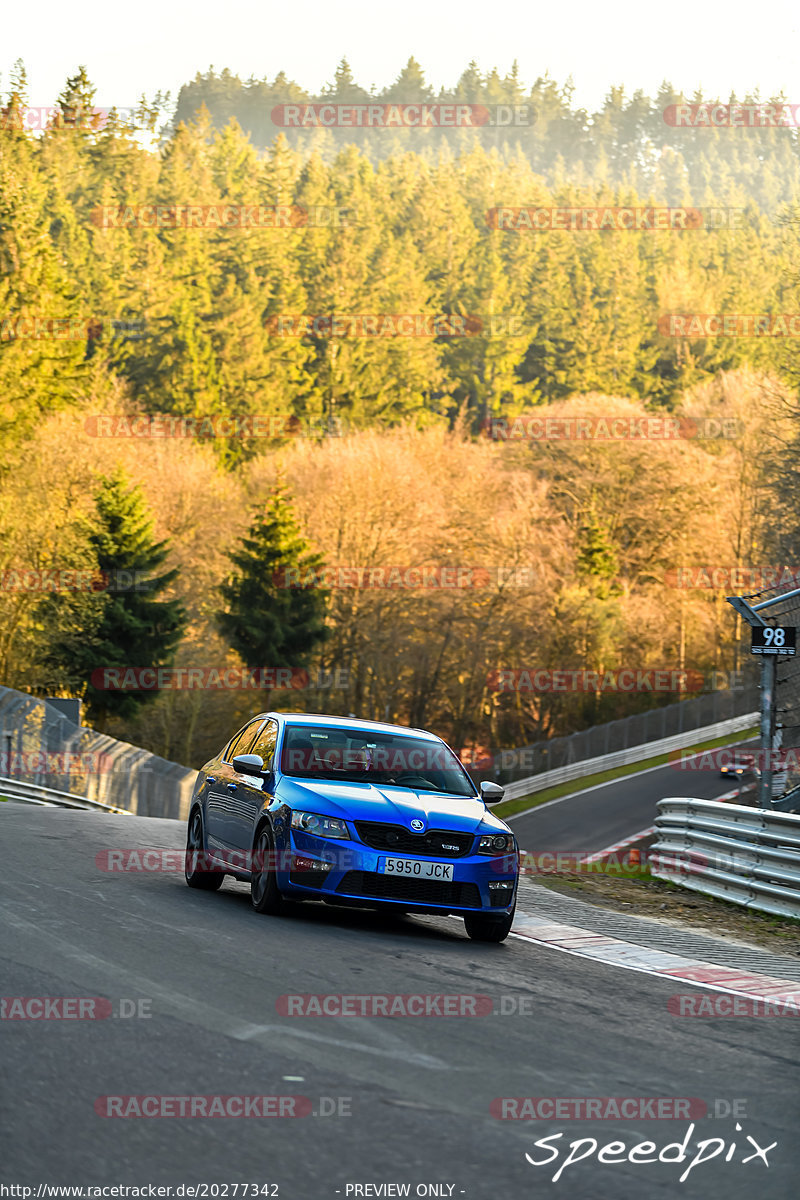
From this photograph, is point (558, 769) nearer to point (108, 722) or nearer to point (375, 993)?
point (108, 722)

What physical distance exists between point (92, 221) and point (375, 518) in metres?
33.1

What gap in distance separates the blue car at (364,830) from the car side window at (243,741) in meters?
0.57

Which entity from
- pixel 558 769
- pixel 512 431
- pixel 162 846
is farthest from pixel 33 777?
pixel 512 431

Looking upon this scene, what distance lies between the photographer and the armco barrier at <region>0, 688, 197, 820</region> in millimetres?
28125

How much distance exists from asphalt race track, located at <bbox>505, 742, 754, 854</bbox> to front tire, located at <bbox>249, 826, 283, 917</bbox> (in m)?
32.8

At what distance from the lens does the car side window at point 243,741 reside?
1264cm

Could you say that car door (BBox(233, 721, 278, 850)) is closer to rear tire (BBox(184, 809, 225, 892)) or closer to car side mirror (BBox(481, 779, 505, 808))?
rear tire (BBox(184, 809, 225, 892))
